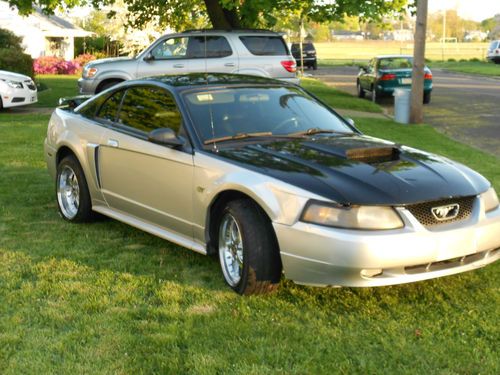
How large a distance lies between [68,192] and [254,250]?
3103mm

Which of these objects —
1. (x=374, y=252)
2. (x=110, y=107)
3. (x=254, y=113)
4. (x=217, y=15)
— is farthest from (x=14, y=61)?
(x=374, y=252)

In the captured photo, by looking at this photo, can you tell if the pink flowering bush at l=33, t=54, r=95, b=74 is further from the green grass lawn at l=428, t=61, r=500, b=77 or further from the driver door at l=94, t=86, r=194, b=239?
the driver door at l=94, t=86, r=194, b=239

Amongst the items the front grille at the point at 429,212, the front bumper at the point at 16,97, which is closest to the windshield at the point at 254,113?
the front grille at the point at 429,212

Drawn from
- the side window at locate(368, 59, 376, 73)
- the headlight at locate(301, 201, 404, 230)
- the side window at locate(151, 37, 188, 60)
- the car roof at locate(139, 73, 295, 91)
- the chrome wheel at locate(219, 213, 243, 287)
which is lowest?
the chrome wheel at locate(219, 213, 243, 287)

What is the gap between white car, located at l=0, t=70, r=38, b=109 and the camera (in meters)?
18.7

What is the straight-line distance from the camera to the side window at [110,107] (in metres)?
6.80

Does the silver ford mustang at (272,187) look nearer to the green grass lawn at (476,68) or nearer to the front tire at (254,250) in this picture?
the front tire at (254,250)

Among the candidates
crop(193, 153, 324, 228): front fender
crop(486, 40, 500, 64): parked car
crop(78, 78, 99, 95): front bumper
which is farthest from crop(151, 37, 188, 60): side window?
crop(486, 40, 500, 64): parked car

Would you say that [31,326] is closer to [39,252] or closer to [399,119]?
[39,252]

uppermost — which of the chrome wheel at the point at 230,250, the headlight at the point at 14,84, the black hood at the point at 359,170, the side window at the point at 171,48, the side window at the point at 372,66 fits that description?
the side window at the point at 171,48

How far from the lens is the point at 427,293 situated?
5.18 m

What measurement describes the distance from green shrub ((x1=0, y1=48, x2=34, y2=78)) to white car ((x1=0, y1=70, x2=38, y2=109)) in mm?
6434

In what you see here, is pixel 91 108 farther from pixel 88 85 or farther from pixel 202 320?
pixel 88 85

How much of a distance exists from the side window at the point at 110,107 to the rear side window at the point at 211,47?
10.1m
